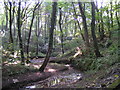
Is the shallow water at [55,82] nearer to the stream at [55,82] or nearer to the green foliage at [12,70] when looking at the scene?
the stream at [55,82]


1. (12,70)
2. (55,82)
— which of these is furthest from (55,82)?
(12,70)

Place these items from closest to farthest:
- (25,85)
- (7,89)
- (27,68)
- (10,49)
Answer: (7,89)
(25,85)
(10,49)
(27,68)

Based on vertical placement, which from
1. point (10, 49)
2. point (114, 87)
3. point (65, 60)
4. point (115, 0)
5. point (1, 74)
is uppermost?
point (115, 0)

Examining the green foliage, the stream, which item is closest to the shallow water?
the stream

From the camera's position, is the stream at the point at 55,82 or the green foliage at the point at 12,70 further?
the green foliage at the point at 12,70

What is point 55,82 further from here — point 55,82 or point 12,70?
point 12,70

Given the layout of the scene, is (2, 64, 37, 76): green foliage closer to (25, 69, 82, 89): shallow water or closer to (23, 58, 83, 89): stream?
(23, 58, 83, 89): stream

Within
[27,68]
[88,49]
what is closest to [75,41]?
[88,49]

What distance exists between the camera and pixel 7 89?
7363 millimetres

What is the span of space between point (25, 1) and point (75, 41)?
10248mm

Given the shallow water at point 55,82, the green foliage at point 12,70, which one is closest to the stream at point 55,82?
the shallow water at point 55,82

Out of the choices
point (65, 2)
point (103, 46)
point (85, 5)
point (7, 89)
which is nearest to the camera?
point (7, 89)

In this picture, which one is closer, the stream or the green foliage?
the stream

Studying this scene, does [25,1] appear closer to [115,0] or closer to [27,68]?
[27,68]
